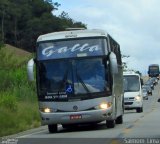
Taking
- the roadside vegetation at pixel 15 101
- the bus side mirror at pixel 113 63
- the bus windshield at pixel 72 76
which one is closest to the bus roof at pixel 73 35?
the bus windshield at pixel 72 76

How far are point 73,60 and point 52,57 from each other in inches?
31.4

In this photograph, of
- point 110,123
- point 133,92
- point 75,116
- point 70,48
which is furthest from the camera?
point 133,92

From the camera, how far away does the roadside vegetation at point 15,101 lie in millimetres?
27922

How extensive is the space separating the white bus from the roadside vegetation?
2.87m

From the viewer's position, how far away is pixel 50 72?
22.4 metres

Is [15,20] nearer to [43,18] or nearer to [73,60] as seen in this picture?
[43,18]

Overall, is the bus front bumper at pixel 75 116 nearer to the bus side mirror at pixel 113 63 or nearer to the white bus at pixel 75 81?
the white bus at pixel 75 81

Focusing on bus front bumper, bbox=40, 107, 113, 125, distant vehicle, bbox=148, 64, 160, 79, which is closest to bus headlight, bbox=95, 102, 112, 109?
bus front bumper, bbox=40, 107, 113, 125

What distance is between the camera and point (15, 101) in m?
33.3

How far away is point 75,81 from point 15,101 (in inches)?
459

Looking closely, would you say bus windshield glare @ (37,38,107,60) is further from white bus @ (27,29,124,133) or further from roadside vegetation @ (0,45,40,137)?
roadside vegetation @ (0,45,40,137)

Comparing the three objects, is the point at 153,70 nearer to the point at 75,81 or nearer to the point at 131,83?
the point at 131,83

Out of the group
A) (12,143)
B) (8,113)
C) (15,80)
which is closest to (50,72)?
(12,143)

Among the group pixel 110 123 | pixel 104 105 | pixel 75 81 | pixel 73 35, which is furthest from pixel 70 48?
pixel 110 123
